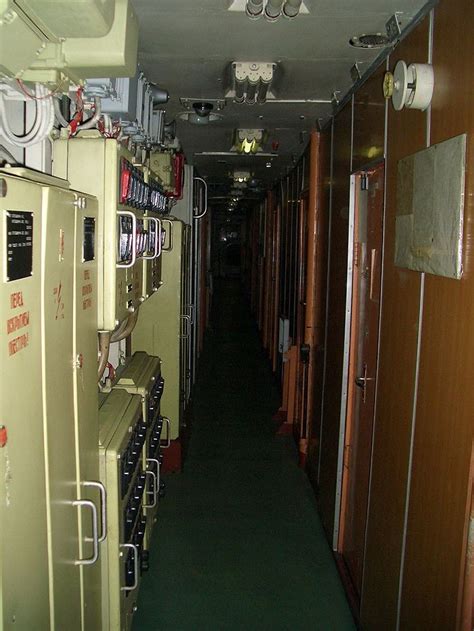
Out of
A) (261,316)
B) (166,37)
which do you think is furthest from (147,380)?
(261,316)

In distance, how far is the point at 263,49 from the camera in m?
2.94

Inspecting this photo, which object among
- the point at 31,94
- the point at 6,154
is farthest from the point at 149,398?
the point at 31,94

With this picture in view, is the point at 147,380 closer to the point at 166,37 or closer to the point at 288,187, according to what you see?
the point at 166,37

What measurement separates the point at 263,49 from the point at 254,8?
2.01ft

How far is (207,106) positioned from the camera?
4195mm

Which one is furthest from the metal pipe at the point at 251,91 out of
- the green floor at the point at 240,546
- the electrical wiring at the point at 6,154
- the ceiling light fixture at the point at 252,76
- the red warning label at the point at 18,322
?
the green floor at the point at 240,546

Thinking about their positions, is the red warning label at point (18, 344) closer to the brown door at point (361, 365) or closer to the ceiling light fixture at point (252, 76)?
the brown door at point (361, 365)

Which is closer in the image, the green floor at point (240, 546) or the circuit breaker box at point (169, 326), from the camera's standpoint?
the green floor at point (240, 546)

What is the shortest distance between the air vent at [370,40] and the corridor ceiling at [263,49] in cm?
4

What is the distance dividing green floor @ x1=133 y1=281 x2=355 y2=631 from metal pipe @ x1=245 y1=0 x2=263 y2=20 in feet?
9.65

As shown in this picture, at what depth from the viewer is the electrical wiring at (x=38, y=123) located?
203cm

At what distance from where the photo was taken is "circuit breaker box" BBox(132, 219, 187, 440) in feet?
15.5

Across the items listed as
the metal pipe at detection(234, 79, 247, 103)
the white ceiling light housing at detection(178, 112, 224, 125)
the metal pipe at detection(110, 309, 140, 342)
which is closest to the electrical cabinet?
the metal pipe at detection(110, 309, 140, 342)

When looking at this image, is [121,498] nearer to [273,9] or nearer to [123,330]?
[123,330]
